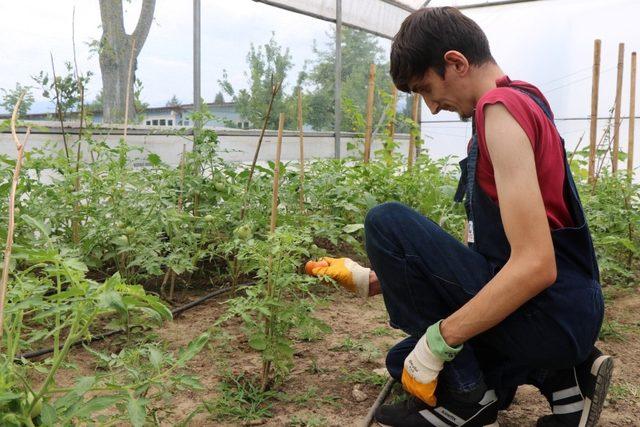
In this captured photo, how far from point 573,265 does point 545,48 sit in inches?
310

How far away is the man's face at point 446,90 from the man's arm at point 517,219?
186mm

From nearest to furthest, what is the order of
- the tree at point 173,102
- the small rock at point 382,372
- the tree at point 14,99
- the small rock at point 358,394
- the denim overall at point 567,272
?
1. the denim overall at point 567,272
2. the small rock at point 358,394
3. the small rock at point 382,372
4. the tree at point 14,99
5. the tree at point 173,102

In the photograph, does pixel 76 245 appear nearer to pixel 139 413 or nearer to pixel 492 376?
pixel 139 413

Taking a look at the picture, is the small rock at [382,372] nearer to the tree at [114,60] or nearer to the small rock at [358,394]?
the small rock at [358,394]

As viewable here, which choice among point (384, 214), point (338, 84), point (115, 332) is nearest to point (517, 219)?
point (384, 214)

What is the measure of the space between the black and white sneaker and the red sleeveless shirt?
53 centimetres

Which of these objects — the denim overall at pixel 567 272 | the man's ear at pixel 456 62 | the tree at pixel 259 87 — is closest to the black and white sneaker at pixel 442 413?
the denim overall at pixel 567 272

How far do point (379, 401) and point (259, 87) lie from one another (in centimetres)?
452

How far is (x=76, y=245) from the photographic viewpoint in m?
2.45

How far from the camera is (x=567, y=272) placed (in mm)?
1485

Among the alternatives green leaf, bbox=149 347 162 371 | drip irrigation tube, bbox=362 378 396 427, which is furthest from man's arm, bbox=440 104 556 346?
green leaf, bbox=149 347 162 371

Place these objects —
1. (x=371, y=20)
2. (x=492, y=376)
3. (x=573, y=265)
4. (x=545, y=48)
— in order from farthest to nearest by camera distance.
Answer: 1. (x=545, y=48)
2. (x=371, y=20)
3. (x=492, y=376)
4. (x=573, y=265)

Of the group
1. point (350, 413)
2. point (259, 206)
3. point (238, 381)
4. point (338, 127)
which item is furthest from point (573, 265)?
A: point (338, 127)

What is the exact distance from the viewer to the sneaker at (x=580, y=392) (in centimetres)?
Result: 155
